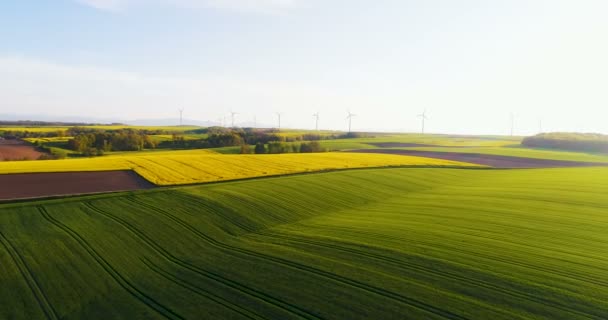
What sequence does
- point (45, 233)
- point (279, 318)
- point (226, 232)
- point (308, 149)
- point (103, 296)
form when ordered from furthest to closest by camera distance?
point (308, 149), point (226, 232), point (45, 233), point (103, 296), point (279, 318)

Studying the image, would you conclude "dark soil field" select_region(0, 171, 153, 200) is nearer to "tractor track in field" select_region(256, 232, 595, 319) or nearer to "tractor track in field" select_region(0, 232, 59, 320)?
"tractor track in field" select_region(0, 232, 59, 320)

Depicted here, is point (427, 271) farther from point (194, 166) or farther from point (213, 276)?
point (194, 166)

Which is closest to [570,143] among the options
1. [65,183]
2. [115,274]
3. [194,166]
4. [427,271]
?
[194,166]

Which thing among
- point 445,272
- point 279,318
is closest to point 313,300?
point 279,318

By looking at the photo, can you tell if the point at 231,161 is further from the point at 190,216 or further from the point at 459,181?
the point at 459,181

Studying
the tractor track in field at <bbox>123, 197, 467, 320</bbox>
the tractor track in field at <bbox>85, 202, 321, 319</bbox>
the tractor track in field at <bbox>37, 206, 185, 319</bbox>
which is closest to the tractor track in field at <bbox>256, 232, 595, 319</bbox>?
the tractor track in field at <bbox>123, 197, 467, 320</bbox>

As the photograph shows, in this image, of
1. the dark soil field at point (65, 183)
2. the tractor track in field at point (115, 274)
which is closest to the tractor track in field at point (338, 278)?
the tractor track in field at point (115, 274)

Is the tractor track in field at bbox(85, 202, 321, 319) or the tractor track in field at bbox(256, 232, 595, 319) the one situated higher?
the tractor track in field at bbox(256, 232, 595, 319)
